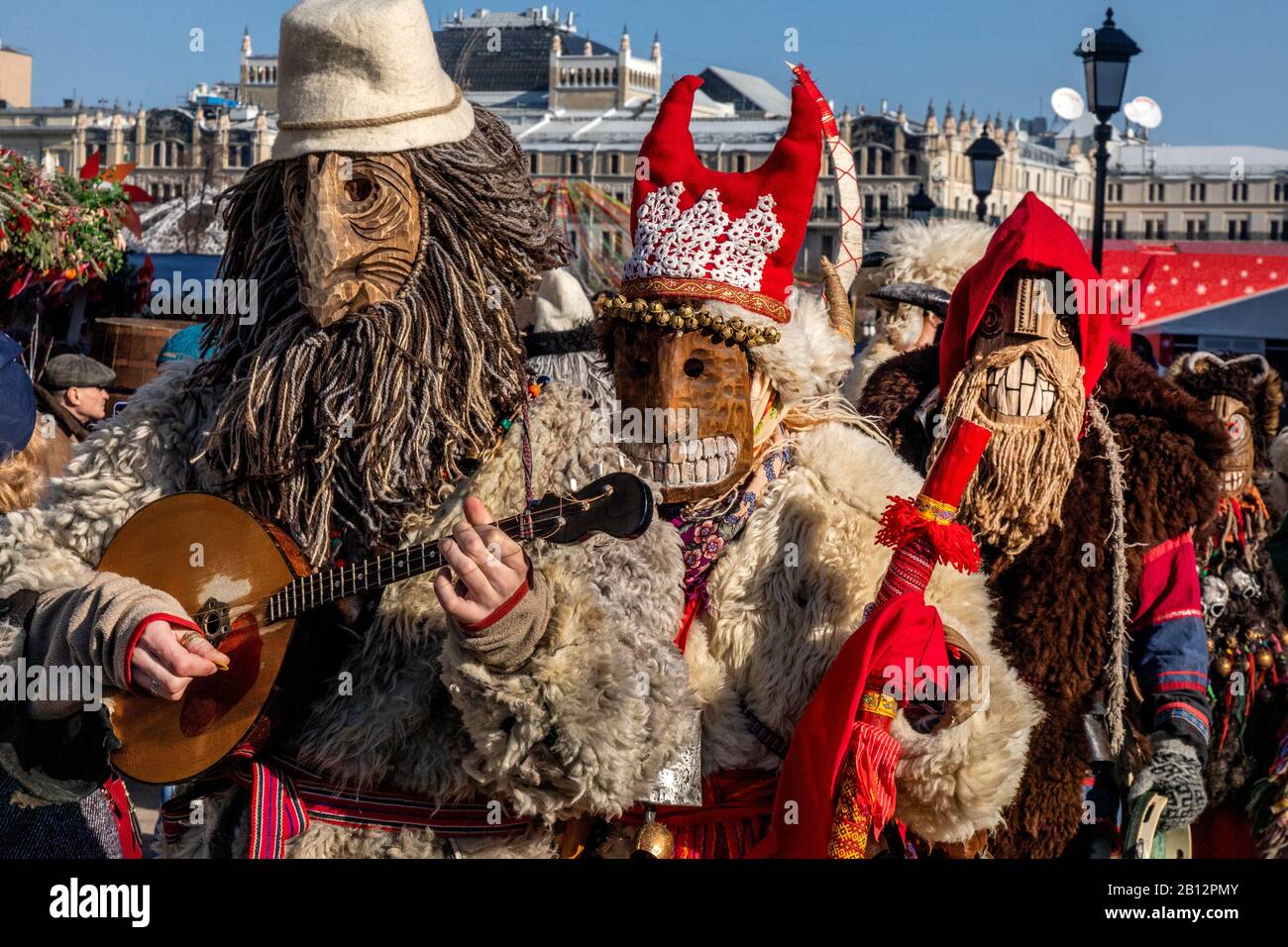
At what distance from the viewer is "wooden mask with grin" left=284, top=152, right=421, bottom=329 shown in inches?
105

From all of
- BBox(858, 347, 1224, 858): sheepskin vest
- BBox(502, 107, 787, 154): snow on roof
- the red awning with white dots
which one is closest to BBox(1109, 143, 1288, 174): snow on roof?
BBox(502, 107, 787, 154): snow on roof

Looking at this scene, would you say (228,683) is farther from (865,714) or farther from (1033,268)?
(1033,268)

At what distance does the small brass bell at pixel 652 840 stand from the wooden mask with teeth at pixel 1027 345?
45.3 inches

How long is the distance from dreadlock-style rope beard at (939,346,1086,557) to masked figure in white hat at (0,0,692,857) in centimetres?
91

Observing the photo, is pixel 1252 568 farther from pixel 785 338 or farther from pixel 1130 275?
pixel 1130 275

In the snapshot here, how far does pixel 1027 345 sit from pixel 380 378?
1462 mm

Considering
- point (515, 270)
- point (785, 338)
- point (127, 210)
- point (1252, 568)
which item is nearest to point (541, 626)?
point (515, 270)

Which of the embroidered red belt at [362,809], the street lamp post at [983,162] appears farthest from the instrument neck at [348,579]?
the street lamp post at [983,162]

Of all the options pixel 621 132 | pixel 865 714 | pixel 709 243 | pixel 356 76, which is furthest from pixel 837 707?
pixel 621 132

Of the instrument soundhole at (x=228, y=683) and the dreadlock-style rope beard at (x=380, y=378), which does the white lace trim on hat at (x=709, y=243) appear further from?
the instrument soundhole at (x=228, y=683)

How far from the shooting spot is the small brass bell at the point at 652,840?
2793mm

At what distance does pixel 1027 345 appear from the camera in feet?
11.2

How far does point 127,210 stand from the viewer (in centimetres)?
824

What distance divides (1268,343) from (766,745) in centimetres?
1045
